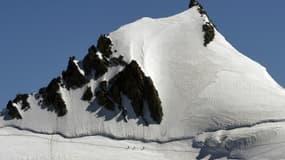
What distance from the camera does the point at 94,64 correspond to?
12062 centimetres

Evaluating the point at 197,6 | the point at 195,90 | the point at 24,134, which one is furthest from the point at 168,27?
the point at 24,134

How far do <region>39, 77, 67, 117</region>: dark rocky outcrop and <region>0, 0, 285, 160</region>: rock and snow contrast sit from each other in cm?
17

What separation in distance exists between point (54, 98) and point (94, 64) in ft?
31.7

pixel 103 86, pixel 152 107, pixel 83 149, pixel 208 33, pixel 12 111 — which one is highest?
Result: pixel 208 33

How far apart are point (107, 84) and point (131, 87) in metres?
5.36

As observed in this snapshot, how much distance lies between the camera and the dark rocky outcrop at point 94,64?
392 feet

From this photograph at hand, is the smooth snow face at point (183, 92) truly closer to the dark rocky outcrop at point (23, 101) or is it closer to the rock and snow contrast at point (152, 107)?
the rock and snow contrast at point (152, 107)

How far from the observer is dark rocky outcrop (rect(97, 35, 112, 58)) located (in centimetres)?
12262

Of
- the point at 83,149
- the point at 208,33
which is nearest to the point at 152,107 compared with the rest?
the point at 83,149

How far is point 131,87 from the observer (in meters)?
113

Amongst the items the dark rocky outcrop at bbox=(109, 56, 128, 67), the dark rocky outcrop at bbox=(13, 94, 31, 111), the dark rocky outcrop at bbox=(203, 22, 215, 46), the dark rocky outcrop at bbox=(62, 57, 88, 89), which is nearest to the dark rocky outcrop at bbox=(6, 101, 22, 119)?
the dark rocky outcrop at bbox=(13, 94, 31, 111)

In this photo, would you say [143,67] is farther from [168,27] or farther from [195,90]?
[168,27]

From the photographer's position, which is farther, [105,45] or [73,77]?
[105,45]

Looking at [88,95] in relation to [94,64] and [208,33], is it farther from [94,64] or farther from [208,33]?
[208,33]
